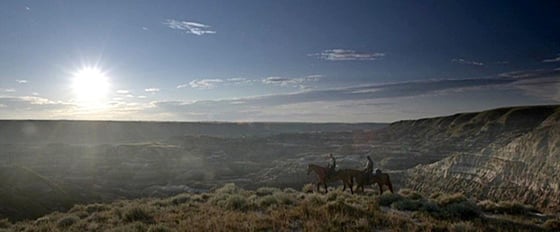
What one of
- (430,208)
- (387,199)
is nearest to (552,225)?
(430,208)

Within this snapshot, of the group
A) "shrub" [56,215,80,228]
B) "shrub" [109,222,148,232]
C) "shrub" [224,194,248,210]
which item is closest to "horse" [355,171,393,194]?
"shrub" [224,194,248,210]

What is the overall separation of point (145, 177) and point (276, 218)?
225 ft

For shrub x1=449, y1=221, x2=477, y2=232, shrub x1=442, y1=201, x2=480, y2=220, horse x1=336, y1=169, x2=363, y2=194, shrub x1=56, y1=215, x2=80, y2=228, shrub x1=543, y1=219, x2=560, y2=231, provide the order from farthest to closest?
horse x1=336, y1=169, x2=363, y2=194 → shrub x1=56, y1=215, x2=80, y2=228 → shrub x1=442, y1=201, x2=480, y2=220 → shrub x1=543, y1=219, x2=560, y2=231 → shrub x1=449, y1=221, x2=477, y2=232

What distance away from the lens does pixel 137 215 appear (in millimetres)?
14398

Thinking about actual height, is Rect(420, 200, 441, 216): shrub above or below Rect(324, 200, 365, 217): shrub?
below

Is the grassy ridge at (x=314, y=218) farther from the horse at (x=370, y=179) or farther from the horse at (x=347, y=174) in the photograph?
the horse at (x=347, y=174)

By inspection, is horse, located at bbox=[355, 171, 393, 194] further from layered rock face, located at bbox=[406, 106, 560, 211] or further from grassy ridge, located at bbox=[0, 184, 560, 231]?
layered rock face, located at bbox=[406, 106, 560, 211]

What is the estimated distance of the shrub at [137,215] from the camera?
46.2 feet

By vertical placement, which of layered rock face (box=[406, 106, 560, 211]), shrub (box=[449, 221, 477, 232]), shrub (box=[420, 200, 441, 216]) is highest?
shrub (box=[449, 221, 477, 232])

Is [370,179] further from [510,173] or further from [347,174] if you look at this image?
[510,173]

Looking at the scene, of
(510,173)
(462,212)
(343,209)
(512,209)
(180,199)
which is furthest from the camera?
(510,173)

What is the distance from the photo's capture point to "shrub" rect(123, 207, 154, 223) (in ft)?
46.2

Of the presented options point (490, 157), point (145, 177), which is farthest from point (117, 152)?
point (490, 157)

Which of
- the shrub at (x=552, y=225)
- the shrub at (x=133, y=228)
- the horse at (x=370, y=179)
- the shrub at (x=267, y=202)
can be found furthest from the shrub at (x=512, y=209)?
the shrub at (x=133, y=228)
